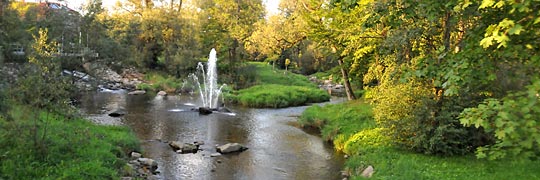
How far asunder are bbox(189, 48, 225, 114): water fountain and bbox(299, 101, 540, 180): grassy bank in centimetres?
1105

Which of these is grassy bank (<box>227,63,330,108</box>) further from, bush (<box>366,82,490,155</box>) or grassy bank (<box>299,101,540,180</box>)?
bush (<box>366,82,490,155</box>)

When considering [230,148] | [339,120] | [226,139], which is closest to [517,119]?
[230,148]

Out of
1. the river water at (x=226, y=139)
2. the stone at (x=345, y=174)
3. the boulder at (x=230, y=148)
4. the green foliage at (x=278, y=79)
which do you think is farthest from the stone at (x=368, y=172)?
the green foliage at (x=278, y=79)

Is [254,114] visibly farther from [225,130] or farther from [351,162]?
[351,162]

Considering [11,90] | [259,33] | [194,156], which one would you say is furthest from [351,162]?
[259,33]

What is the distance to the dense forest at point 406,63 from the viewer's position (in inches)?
217

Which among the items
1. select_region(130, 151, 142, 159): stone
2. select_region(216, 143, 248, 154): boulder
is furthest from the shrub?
select_region(130, 151, 142, 159): stone

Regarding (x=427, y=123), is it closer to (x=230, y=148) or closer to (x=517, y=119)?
(x=230, y=148)

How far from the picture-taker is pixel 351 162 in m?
13.5

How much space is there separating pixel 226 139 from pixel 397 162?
837 centimetres

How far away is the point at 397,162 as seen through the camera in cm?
1203

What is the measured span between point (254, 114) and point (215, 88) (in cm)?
973

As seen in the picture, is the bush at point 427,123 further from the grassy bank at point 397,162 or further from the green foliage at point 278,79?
the green foliage at point 278,79

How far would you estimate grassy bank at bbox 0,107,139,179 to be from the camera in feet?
31.7
